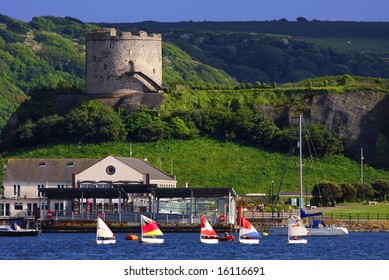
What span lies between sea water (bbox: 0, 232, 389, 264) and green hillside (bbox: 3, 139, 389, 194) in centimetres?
3212

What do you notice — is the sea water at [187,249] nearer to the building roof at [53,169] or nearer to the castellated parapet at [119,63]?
the building roof at [53,169]

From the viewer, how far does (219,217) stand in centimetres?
12600

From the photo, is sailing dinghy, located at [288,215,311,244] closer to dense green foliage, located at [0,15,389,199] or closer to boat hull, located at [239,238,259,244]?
boat hull, located at [239,238,259,244]

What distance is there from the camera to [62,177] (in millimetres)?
145125

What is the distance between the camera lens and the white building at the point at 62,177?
5566 inches

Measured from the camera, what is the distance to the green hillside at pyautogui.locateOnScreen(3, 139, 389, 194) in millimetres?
150625

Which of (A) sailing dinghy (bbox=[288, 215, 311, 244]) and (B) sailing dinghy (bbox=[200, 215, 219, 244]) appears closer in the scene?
(B) sailing dinghy (bbox=[200, 215, 219, 244])

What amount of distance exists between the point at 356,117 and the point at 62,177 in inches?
1369

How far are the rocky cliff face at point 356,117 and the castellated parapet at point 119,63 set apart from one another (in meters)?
16.6

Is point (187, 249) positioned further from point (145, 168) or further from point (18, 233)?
point (145, 168)

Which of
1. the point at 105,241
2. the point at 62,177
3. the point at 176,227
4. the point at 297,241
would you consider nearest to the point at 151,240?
the point at 105,241

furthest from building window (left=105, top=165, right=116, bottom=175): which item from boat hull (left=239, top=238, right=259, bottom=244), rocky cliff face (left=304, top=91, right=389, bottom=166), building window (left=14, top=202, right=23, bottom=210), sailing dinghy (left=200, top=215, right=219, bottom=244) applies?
boat hull (left=239, top=238, right=259, bottom=244)

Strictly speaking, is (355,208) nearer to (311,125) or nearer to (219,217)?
(219,217)

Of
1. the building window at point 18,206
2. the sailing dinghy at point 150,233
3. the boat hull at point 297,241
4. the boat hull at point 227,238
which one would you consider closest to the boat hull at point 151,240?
the sailing dinghy at point 150,233
